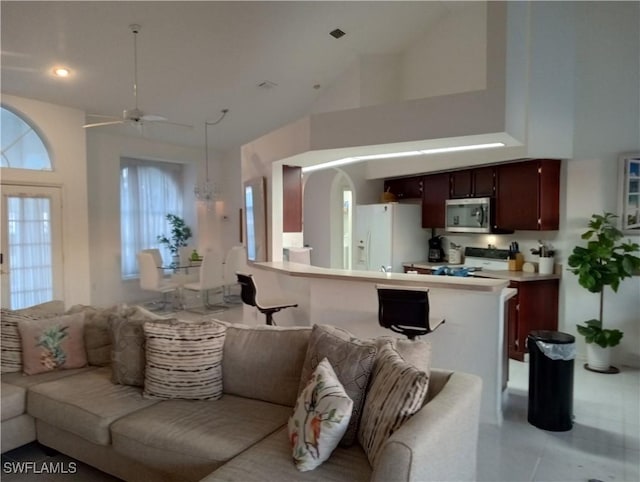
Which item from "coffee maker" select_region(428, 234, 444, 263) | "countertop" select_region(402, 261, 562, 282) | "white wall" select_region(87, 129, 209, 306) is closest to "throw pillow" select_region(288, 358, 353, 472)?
"countertop" select_region(402, 261, 562, 282)

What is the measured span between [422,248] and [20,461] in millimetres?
5189

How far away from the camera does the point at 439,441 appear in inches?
66.1

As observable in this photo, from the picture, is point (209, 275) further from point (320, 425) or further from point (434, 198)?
point (320, 425)

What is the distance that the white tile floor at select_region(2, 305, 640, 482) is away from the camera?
2613 mm

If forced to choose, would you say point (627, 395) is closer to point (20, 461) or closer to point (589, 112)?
point (589, 112)

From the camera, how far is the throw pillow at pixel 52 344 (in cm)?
299

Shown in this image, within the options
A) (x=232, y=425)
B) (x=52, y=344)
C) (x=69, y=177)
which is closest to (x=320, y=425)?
(x=232, y=425)

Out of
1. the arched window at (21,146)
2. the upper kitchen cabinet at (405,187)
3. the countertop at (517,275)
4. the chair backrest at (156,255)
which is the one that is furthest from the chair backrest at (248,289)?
the chair backrest at (156,255)

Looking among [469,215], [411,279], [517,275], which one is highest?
[469,215]

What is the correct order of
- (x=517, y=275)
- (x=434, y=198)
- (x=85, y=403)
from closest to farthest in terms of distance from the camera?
(x=85, y=403), (x=517, y=275), (x=434, y=198)

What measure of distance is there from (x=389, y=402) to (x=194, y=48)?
4.60m

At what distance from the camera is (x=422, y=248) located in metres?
6.53

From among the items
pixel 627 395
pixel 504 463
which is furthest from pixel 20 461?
pixel 627 395

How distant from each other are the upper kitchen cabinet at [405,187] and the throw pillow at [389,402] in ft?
15.3
